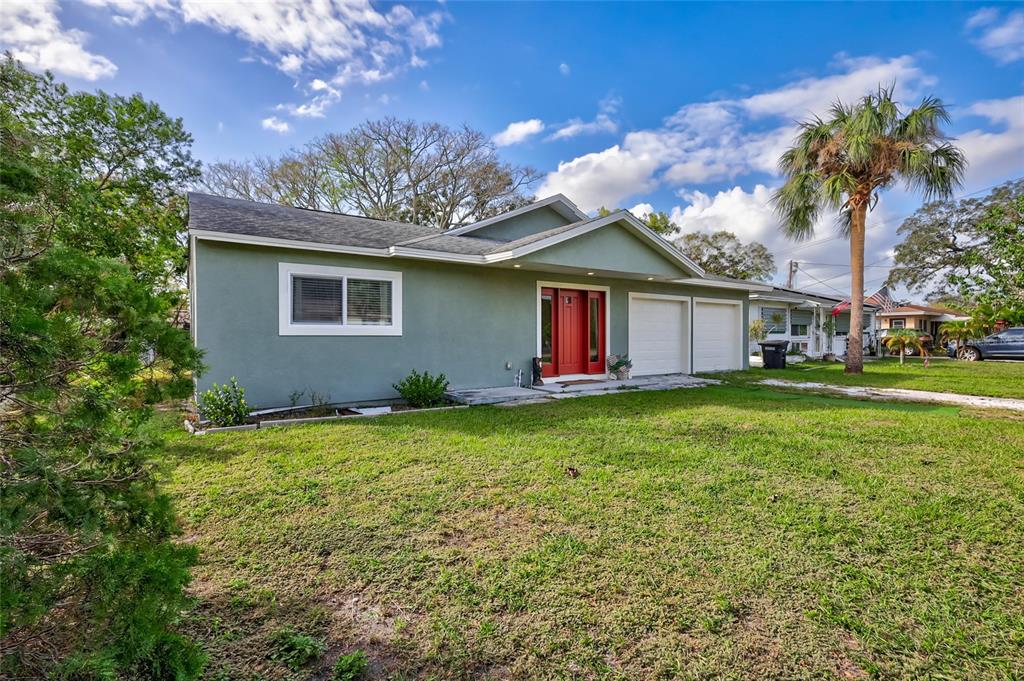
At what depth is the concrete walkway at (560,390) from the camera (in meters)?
8.39

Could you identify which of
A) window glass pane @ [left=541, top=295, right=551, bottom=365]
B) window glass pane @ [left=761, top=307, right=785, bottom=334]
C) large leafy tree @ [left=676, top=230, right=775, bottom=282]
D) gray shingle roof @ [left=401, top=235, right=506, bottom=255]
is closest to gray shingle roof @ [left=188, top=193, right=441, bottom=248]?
gray shingle roof @ [left=401, top=235, right=506, bottom=255]

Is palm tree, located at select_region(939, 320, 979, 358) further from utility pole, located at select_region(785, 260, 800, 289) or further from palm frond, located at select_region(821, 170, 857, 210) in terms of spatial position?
utility pole, located at select_region(785, 260, 800, 289)

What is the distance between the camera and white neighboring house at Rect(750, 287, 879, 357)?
61.6 ft

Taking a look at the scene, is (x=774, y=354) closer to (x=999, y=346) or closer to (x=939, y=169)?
(x=939, y=169)

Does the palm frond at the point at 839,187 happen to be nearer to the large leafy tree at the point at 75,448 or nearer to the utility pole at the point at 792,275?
the large leafy tree at the point at 75,448

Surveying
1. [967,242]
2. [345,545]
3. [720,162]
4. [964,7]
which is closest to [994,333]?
[967,242]

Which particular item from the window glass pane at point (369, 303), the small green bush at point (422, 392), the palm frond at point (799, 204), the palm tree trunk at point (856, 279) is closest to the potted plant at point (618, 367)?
the small green bush at point (422, 392)

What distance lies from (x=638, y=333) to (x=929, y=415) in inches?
246

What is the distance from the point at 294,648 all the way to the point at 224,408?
541 centimetres

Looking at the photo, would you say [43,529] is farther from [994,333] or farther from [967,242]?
[967,242]

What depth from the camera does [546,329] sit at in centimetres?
1058

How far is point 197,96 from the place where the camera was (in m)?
12.5

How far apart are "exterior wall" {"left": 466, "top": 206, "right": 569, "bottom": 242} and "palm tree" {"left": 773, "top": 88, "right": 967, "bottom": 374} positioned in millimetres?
6808

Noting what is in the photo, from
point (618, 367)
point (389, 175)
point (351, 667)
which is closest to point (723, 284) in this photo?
point (618, 367)
